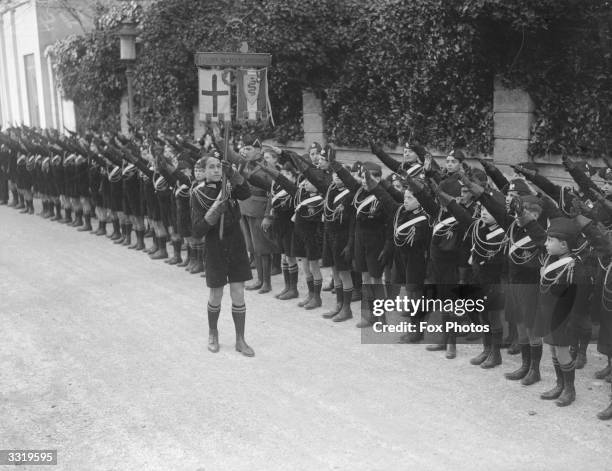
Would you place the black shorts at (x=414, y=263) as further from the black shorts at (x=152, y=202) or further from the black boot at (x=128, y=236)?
the black boot at (x=128, y=236)

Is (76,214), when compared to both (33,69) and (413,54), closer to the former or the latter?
(413,54)

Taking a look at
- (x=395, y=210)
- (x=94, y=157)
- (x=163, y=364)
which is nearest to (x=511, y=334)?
(x=395, y=210)

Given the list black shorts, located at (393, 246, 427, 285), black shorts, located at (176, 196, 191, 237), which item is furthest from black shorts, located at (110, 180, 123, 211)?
black shorts, located at (393, 246, 427, 285)

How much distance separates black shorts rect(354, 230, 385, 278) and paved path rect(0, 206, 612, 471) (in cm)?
68

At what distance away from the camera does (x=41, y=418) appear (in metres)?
6.14

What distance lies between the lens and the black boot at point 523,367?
22.0 feet

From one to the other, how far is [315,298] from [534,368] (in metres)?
3.07

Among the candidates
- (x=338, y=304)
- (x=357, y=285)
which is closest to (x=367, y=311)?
(x=338, y=304)

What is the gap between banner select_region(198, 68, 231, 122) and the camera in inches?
306

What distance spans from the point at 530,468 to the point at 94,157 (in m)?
10.1

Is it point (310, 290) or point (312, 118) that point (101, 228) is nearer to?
point (312, 118)

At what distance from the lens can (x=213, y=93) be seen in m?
7.82

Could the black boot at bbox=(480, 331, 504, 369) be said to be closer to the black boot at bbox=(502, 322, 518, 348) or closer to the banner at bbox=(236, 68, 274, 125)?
the black boot at bbox=(502, 322, 518, 348)

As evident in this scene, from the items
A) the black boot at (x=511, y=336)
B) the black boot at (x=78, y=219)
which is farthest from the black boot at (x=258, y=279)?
the black boot at (x=78, y=219)
